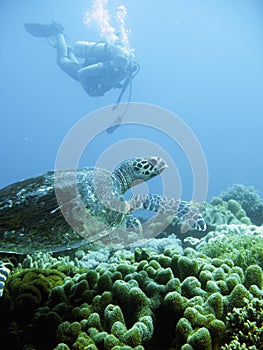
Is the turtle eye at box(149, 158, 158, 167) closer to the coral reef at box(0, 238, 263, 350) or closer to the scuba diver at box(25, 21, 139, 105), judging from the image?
the coral reef at box(0, 238, 263, 350)

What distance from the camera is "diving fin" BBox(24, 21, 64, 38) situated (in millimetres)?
20000

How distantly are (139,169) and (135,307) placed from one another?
2.74 metres

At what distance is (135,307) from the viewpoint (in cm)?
214

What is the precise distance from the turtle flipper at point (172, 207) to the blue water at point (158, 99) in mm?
67365

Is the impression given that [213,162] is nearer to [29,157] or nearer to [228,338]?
[29,157]

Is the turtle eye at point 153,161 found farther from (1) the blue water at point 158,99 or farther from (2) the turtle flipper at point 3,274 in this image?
(1) the blue water at point 158,99

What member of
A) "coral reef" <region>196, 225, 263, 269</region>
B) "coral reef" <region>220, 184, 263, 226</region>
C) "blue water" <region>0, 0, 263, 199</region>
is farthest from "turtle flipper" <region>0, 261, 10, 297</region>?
"blue water" <region>0, 0, 263, 199</region>

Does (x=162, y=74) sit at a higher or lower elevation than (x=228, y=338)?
higher

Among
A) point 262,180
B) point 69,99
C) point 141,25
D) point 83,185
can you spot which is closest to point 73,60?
point 83,185

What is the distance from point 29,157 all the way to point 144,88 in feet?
148

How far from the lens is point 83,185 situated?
10.4 feet

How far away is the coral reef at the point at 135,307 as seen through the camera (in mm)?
1837

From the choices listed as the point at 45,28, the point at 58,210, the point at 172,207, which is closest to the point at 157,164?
the point at 172,207

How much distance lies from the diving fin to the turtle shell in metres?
20.0
